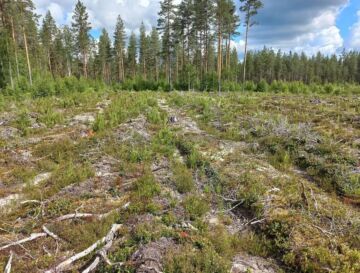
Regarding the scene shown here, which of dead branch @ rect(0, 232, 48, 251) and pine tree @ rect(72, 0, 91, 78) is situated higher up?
pine tree @ rect(72, 0, 91, 78)

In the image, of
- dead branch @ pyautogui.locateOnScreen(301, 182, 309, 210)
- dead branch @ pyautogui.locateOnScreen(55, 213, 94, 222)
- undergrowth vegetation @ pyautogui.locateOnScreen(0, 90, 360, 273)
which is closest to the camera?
undergrowth vegetation @ pyautogui.locateOnScreen(0, 90, 360, 273)

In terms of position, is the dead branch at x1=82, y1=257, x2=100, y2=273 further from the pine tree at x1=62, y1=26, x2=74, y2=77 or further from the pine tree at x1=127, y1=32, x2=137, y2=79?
the pine tree at x1=62, y1=26, x2=74, y2=77

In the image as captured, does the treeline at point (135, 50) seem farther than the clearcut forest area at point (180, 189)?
Yes

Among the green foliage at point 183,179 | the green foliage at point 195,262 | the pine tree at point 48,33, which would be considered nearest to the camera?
the green foliage at point 195,262

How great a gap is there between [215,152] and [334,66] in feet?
327

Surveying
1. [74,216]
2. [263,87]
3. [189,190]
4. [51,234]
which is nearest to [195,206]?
[189,190]

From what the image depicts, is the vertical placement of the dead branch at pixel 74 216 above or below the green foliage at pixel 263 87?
below

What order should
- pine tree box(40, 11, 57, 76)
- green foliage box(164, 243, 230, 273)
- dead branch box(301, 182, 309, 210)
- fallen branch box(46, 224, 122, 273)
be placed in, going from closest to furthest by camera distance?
green foliage box(164, 243, 230, 273), fallen branch box(46, 224, 122, 273), dead branch box(301, 182, 309, 210), pine tree box(40, 11, 57, 76)

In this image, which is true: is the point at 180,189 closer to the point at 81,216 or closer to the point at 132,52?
the point at 81,216

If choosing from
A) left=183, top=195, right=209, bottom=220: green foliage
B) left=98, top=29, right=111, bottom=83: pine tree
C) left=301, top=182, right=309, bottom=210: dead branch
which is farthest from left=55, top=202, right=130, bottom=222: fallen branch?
left=98, top=29, right=111, bottom=83: pine tree

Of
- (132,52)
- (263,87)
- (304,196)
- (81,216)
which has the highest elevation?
(132,52)

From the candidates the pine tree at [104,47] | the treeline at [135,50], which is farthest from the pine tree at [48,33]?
the pine tree at [104,47]

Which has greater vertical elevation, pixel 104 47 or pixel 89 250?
pixel 104 47

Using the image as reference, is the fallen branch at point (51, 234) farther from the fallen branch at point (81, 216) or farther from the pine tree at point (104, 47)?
the pine tree at point (104, 47)
